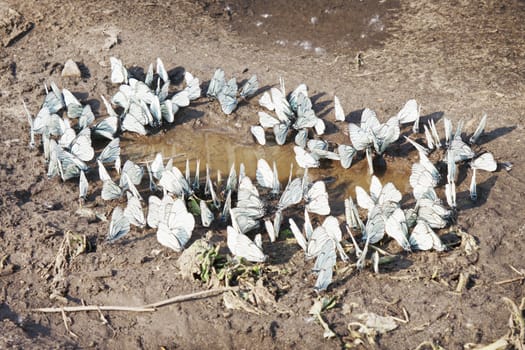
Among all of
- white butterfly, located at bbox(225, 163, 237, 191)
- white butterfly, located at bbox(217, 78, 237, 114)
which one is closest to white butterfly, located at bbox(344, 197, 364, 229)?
white butterfly, located at bbox(225, 163, 237, 191)

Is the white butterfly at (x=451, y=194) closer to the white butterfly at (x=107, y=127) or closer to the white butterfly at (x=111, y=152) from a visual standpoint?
the white butterfly at (x=111, y=152)

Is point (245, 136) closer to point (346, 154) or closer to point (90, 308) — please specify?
point (346, 154)

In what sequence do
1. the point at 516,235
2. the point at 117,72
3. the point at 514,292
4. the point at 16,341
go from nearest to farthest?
the point at 16,341
the point at 514,292
the point at 516,235
the point at 117,72

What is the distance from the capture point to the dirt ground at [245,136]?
4242 millimetres

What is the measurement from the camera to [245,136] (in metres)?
6.05

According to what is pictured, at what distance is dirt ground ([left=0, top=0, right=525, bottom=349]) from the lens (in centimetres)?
424

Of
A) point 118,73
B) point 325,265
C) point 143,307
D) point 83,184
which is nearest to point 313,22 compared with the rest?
point 118,73

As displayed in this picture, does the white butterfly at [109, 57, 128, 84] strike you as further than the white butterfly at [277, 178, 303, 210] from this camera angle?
Yes

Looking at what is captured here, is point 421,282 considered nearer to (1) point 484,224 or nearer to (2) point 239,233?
(1) point 484,224

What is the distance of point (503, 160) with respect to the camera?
18.2 feet

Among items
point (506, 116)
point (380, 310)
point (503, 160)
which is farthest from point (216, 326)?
point (506, 116)

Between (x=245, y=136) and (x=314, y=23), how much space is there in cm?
199

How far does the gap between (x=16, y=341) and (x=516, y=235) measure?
3310mm

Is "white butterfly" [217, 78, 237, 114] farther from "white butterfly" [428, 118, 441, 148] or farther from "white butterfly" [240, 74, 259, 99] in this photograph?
"white butterfly" [428, 118, 441, 148]
